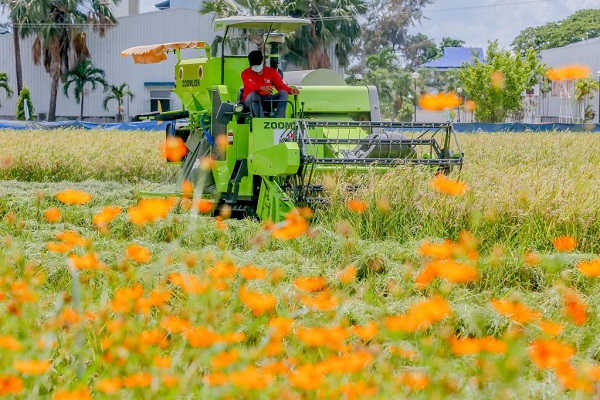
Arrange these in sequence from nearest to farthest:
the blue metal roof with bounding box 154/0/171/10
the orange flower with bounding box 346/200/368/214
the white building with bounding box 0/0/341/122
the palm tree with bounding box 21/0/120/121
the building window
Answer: the orange flower with bounding box 346/200/368/214
the palm tree with bounding box 21/0/120/121
the white building with bounding box 0/0/341/122
the building window
the blue metal roof with bounding box 154/0/171/10

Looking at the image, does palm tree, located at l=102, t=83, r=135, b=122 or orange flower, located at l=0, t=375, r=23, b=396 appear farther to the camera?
palm tree, located at l=102, t=83, r=135, b=122

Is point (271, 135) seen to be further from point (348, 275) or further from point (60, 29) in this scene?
point (60, 29)

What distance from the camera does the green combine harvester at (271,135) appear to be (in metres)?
9.29

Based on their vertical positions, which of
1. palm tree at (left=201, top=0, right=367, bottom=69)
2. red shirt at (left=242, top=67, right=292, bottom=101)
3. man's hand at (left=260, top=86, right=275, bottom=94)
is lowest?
man's hand at (left=260, top=86, right=275, bottom=94)

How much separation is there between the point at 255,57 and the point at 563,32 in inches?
3143

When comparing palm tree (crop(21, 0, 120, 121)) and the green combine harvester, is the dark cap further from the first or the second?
palm tree (crop(21, 0, 120, 121))

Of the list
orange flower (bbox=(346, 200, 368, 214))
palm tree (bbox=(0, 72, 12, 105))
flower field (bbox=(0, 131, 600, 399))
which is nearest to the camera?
flower field (bbox=(0, 131, 600, 399))

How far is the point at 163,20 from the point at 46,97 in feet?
25.6

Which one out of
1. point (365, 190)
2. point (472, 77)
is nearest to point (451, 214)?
point (365, 190)

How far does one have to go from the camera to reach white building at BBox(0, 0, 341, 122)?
48.4 m

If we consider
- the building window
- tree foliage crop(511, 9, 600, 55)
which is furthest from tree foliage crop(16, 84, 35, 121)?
tree foliage crop(511, 9, 600, 55)

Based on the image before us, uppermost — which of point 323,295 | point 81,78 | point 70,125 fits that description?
point 81,78

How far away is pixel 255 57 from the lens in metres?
10.6

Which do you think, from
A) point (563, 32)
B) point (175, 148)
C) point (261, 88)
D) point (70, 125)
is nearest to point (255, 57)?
point (261, 88)
